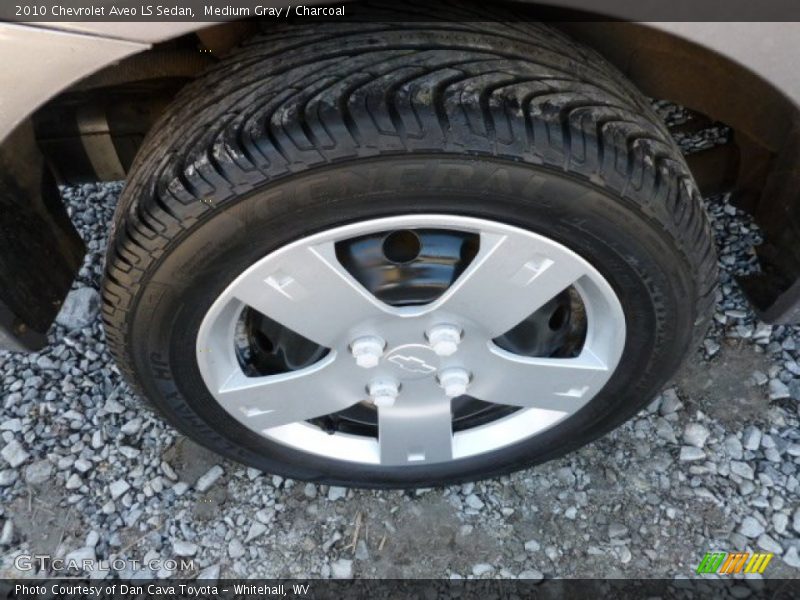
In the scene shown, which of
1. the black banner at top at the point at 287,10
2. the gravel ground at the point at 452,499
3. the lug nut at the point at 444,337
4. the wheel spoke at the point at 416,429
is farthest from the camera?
the gravel ground at the point at 452,499

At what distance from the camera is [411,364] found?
1.74 metres

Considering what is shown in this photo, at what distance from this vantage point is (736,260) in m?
2.43

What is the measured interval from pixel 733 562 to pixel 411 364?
0.99 meters

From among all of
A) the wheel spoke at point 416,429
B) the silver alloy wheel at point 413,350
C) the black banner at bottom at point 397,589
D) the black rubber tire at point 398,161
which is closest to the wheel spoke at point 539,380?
Result: the silver alloy wheel at point 413,350

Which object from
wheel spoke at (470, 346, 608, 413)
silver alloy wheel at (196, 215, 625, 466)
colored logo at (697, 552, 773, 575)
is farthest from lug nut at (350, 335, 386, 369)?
colored logo at (697, 552, 773, 575)

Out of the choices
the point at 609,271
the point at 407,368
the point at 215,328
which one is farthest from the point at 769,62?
the point at 215,328

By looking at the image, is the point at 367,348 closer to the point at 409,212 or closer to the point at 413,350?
the point at 413,350

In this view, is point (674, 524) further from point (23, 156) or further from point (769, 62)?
point (23, 156)

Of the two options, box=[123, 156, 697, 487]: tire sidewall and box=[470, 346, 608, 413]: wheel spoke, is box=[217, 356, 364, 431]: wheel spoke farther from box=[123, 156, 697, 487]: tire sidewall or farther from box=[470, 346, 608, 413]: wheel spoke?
box=[470, 346, 608, 413]: wheel spoke

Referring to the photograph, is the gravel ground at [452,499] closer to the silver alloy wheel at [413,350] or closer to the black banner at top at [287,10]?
the silver alloy wheel at [413,350]

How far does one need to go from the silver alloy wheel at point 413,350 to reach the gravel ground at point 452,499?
241 millimetres

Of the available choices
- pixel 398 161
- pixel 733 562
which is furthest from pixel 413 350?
pixel 733 562

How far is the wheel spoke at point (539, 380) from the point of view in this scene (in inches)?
68.2

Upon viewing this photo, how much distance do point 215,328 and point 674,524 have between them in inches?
50.4
